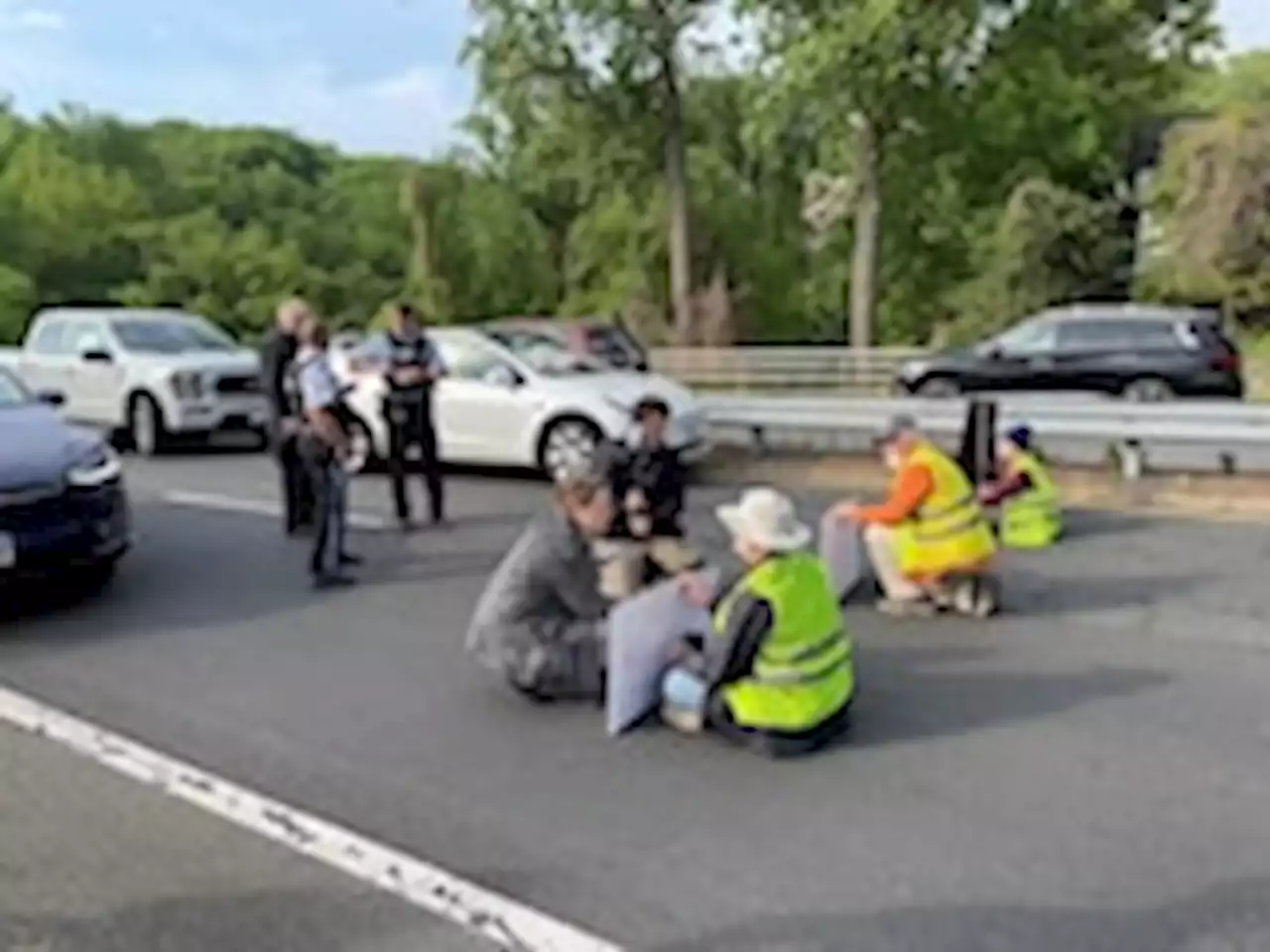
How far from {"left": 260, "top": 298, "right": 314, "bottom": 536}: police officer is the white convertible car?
9.77 ft

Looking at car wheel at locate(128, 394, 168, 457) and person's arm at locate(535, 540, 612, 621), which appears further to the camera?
car wheel at locate(128, 394, 168, 457)

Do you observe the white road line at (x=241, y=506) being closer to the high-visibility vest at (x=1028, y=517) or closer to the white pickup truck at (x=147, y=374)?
the white pickup truck at (x=147, y=374)

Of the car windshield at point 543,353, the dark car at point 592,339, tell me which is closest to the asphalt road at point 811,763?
the car windshield at point 543,353

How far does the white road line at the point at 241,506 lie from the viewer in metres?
12.9

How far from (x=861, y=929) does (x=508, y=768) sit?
6.59 ft

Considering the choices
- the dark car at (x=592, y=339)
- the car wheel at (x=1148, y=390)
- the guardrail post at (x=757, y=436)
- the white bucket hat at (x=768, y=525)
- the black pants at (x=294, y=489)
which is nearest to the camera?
the white bucket hat at (x=768, y=525)

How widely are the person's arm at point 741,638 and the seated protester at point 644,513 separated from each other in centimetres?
100

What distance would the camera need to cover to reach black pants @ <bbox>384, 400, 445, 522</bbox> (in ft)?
41.3

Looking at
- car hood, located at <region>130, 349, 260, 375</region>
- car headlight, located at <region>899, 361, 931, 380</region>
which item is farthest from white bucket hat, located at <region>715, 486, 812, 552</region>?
car headlight, located at <region>899, 361, 931, 380</region>

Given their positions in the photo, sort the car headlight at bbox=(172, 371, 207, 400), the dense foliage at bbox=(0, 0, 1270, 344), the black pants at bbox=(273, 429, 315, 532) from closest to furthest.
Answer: the black pants at bbox=(273, 429, 315, 532) < the car headlight at bbox=(172, 371, 207, 400) < the dense foliage at bbox=(0, 0, 1270, 344)

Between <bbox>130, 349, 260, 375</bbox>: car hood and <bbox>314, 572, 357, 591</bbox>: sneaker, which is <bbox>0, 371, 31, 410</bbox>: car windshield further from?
<bbox>130, 349, 260, 375</bbox>: car hood

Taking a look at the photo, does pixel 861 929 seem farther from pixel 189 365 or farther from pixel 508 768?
pixel 189 365

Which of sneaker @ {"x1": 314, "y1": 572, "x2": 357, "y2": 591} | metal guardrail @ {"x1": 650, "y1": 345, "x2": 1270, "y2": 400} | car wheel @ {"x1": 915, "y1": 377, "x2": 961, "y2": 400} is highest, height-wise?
sneaker @ {"x1": 314, "y1": 572, "x2": 357, "y2": 591}

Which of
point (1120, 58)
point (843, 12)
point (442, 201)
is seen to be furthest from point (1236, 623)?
point (442, 201)
